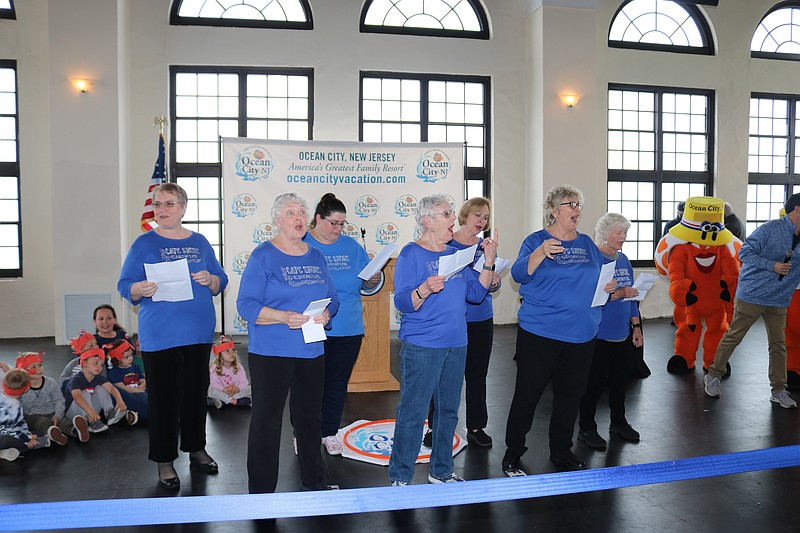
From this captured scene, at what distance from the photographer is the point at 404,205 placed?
339 inches

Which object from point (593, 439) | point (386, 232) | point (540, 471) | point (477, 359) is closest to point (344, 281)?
point (477, 359)

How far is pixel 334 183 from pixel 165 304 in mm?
5060

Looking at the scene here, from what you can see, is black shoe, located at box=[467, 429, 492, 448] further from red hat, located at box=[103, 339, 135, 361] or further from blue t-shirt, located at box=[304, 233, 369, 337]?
red hat, located at box=[103, 339, 135, 361]

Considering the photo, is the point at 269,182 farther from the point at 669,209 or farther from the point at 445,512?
the point at 669,209

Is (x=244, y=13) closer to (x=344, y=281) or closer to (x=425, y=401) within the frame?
(x=344, y=281)

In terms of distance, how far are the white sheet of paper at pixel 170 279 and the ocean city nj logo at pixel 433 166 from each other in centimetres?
540

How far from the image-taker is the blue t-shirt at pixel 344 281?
3881mm

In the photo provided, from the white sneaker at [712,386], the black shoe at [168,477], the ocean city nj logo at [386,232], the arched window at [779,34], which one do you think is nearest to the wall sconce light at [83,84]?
the ocean city nj logo at [386,232]

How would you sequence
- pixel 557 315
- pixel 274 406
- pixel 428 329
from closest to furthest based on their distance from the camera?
1. pixel 274 406
2. pixel 428 329
3. pixel 557 315

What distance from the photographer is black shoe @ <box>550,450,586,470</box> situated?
155 inches

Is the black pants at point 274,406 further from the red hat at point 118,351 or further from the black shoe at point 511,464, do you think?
the red hat at point 118,351

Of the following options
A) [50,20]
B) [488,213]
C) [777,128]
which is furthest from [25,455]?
[777,128]

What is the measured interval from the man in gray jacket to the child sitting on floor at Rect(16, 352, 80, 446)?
5.05 m

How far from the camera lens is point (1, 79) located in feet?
28.8
